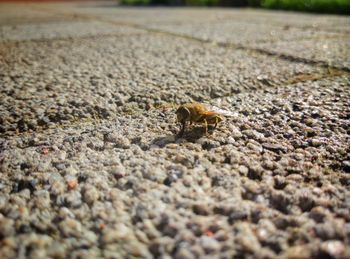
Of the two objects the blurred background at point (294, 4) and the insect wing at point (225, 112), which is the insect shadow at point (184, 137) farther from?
the blurred background at point (294, 4)

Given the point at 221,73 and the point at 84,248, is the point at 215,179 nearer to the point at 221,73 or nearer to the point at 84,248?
the point at 84,248

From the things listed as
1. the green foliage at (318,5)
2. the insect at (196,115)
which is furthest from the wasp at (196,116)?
the green foliage at (318,5)

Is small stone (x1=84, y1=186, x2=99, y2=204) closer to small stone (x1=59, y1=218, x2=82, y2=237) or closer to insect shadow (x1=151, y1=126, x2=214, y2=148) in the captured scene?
small stone (x1=59, y1=218, x2=82, y2=237)

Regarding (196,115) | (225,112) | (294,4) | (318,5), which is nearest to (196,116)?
(196,115)

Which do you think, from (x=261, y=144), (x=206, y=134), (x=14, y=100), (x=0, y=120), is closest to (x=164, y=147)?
(x=206, y=134)

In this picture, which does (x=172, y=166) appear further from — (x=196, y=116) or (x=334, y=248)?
(x=334, y=248)

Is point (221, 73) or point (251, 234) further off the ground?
point (221, 73)

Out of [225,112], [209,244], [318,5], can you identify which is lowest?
[209,244]
